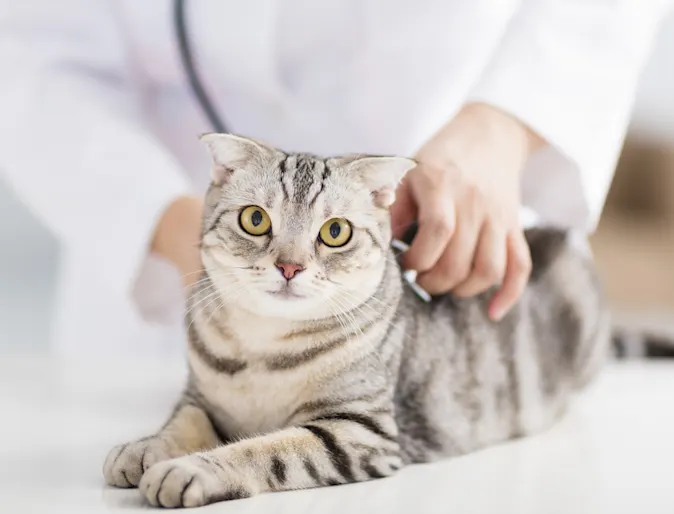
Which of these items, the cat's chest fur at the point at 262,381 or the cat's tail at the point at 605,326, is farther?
the cat's tail at the point at 605,326

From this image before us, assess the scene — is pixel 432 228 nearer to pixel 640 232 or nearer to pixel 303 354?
pixel 303 354

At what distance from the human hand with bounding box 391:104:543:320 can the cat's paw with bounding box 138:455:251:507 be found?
307 mm

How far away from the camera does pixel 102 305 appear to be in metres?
1.32

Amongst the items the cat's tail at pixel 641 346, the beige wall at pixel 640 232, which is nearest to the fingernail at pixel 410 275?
the cat's tail at pixel 641 346

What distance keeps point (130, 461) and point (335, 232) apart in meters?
0.27

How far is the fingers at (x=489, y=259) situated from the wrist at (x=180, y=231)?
1.08 ft

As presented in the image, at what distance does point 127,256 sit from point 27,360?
0.38m

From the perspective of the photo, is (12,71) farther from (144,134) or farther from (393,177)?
(393,177)

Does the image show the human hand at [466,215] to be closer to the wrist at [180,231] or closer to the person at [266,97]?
the person at [266,97]

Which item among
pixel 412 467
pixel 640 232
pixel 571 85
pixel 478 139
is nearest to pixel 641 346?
pixel 571 85

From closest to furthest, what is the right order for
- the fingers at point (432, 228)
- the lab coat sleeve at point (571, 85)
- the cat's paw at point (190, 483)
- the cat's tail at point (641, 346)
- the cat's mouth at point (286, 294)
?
the cat's paw at point (190, 483) → the cat's mouth at point (286, 294) → the fingers at point (432, 228) → the lab coat sleeve at point (571, 85) → the cat's tail at point (641, 346)

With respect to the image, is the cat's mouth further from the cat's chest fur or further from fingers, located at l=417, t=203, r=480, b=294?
fingers, located at l=417, t=203, r=480, b=294

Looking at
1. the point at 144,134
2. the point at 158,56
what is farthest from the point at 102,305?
the point at 158,56

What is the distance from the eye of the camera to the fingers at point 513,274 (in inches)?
35.5
